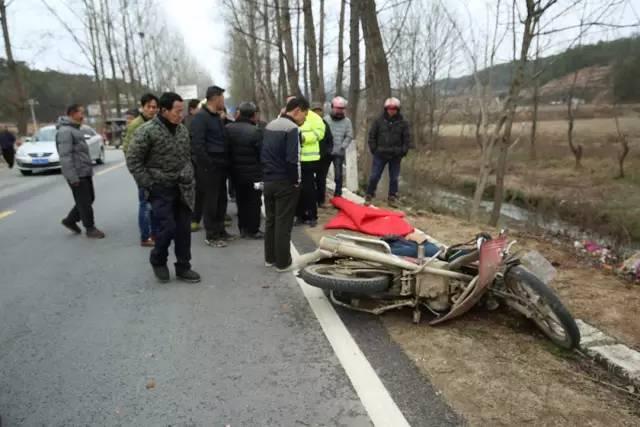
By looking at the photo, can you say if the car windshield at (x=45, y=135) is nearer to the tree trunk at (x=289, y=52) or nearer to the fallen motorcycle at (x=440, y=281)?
the tree trunk at (x=289, y=52)

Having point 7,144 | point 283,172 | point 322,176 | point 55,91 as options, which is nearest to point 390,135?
point 322,176

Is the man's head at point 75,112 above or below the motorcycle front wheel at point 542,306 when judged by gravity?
above

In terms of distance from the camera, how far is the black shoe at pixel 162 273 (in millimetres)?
5203

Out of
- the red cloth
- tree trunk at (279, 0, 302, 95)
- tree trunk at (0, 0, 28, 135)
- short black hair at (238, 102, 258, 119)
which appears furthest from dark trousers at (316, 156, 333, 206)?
tree trunk at (0, 0, 28, 135)

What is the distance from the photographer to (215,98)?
6.36 m

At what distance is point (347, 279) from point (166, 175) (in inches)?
84.6

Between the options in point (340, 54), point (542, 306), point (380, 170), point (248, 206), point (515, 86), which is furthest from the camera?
point (340, 54)

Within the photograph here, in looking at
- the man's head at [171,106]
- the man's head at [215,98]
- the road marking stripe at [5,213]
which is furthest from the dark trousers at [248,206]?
the road marking stripe at [5,213]

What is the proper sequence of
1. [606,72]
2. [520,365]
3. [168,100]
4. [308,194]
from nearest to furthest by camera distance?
1. [520,365]
2. [168,100]
3. [308,194]
4. [606,72]

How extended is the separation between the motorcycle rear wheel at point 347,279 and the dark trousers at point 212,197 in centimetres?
270

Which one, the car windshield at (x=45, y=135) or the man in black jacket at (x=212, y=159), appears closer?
the man in black jacket at (x=212, y=159)

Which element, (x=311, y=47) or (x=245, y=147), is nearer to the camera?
(x=245, y=147)

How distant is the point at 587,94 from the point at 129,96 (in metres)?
39.4

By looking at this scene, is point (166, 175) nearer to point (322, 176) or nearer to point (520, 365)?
point (520, 365)
